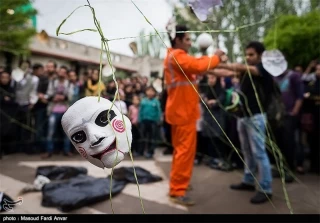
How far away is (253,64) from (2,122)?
239 centimetres

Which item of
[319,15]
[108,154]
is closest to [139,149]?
[319,15]

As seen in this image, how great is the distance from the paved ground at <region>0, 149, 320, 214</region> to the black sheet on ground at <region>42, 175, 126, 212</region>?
1.5 inches

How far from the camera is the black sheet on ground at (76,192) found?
6.00 feet

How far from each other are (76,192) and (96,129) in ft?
4.06

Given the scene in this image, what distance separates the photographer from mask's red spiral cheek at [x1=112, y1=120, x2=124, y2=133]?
85 centimetres

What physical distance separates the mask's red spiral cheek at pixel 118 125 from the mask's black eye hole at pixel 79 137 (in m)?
0.09

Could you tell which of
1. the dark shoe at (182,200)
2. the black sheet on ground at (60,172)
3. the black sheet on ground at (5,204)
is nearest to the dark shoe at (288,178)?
the dark shoe at (182,200)

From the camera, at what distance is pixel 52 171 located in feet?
8.04

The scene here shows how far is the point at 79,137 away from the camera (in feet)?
2.83

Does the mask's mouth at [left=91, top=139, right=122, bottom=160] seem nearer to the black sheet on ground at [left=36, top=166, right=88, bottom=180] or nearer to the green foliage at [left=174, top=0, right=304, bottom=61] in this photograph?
the green foliage at [left=174, top=0, right=304, bottom=61]

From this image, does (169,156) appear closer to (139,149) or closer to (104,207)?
(139,149)

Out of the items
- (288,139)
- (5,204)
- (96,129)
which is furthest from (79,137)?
(288,139)

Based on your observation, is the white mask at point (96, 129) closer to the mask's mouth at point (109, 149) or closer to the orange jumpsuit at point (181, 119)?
the mask's mouth at point (109, 149)

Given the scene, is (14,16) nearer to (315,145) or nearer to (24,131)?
(24,131)
